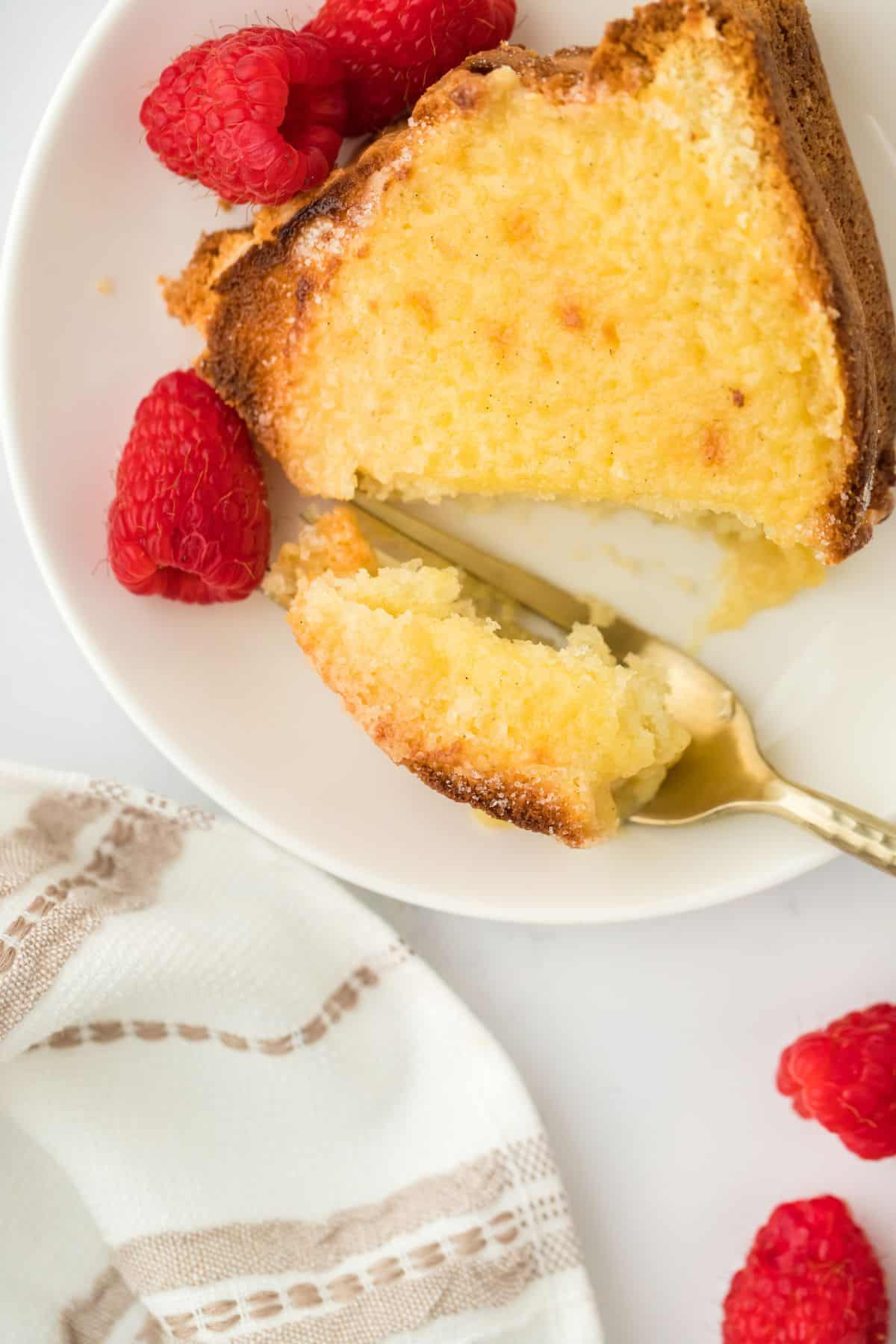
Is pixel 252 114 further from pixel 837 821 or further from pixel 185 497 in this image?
pixel 837 821

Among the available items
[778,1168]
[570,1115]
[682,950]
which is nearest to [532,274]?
[682,950]

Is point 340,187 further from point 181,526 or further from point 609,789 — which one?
point 609,789

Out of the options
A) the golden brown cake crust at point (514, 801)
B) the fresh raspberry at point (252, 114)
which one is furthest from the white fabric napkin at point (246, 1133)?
A: the fresh raspberry at point (252, 114)

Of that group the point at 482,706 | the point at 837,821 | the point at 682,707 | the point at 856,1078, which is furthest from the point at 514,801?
the point at 856,1078

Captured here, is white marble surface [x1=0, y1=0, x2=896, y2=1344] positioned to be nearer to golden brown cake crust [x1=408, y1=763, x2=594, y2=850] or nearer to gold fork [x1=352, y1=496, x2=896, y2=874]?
gold fork [x1=352, y1=496, x2=896, y2=874]

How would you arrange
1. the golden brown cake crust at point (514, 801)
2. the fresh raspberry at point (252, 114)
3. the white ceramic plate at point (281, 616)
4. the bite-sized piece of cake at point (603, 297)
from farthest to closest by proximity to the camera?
the white ceramic plate at point (281, 616) < the golden brown cake crust at point (514, 801) < the fresh raspberry at point (252, 114) < the bite-sized piece of cake at point (603, 297)

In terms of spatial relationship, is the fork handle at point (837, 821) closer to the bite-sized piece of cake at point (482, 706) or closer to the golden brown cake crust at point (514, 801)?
the bite-sized piece of cake at point (482, 706)
